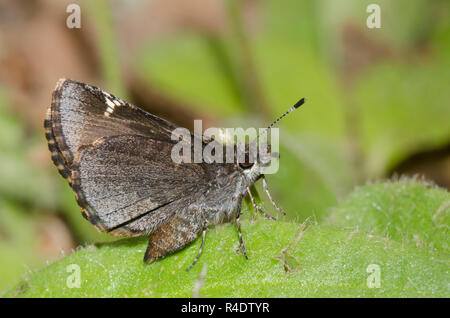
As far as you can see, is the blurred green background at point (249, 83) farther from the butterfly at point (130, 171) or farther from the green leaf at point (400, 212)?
the butterfly at point (130, 171)

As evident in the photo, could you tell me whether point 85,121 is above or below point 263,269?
above

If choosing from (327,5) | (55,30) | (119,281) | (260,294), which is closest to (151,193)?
(119,281)

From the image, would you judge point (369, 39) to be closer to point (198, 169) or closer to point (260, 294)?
point (198, 169)

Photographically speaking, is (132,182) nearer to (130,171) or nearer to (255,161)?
(130,171)

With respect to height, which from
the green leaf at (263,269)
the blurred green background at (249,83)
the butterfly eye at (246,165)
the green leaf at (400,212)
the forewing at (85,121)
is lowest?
the green leaf at (263,269)

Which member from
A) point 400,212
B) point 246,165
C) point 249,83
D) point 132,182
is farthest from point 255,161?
point 249,83

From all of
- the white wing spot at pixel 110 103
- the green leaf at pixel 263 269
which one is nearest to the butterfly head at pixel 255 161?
the green leaf at pixel 263 269

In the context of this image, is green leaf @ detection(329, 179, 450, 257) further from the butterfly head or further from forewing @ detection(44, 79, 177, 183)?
forewing @ detection(44, 79, 177, 183)
